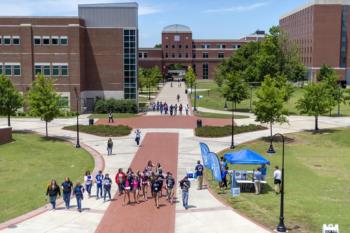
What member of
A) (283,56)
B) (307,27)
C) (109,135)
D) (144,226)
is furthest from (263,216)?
(307,27)

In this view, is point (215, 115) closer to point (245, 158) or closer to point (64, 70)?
point (64, 70)

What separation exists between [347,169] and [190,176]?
38.9ft

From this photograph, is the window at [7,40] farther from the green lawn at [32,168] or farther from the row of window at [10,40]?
the green lawn at [32,168]

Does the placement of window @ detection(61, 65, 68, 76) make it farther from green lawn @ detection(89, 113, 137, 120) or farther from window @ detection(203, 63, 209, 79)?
window @ detection(203, 63, 209, 79)

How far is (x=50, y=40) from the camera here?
68.2 metres

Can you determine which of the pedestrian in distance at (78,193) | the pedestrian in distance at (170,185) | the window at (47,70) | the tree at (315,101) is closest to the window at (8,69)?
the window at (47,70)

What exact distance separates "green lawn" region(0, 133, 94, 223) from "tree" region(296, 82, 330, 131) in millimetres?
23058

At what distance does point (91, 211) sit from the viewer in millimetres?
22969

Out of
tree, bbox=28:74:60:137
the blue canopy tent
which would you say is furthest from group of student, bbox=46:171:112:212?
tree, bbox=28:74:60:137

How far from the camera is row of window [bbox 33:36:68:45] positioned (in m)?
68.1

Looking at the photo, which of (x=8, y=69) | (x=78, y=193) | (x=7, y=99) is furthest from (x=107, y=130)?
(x=78, y=193)

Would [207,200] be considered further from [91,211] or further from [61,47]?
[61,47]

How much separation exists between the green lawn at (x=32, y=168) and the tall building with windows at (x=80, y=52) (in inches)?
840

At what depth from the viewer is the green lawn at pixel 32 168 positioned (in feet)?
80.7
